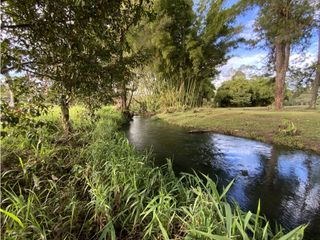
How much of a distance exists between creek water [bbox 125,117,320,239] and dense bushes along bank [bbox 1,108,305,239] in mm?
907

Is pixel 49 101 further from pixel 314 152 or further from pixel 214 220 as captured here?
pixel 314 152

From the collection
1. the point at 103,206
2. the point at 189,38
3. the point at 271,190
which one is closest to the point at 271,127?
the point at 271,190

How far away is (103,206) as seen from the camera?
6.92ft

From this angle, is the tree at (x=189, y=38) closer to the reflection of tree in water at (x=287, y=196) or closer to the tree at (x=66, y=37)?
the reflection of tree in water at (x=287, y=196)

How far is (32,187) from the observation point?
7.93 ft

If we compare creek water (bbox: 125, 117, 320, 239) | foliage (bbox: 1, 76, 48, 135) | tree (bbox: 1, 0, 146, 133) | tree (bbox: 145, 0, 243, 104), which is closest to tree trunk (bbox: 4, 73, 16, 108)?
foliage (bbox: 1, 76, 48, 135)

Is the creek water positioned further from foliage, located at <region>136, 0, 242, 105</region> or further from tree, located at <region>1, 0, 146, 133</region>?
foliage, located at <region>136, 0, 242, 105</region>

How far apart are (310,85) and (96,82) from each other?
14.3 metres

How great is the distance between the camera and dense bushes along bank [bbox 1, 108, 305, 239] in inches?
67.3

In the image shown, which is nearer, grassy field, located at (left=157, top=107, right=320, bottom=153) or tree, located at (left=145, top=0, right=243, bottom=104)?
grassy field, located at (left=157, top=107, right=320, bottom=153)

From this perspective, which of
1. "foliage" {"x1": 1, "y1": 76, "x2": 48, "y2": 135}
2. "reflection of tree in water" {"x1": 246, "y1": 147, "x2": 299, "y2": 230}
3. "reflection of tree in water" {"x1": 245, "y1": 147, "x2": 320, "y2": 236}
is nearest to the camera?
"foliage" {"x1": 1, "y1": 76, "x2": 48, "y2": 135}

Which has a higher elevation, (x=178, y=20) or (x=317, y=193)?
(x=178, y=20)

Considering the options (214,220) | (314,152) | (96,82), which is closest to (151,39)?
(314,152)

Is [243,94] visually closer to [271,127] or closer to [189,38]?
[189,38]
